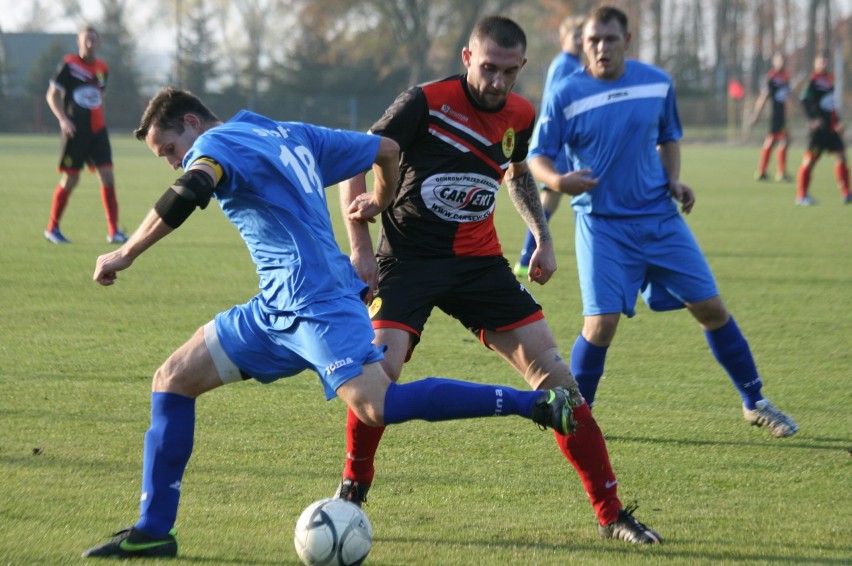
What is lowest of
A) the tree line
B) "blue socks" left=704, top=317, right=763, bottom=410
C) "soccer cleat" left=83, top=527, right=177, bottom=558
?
the tree line

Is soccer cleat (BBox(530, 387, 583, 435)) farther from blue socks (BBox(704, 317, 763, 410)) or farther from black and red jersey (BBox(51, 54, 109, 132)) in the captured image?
black and red jersey (BBox(51, 54, 109, 132))

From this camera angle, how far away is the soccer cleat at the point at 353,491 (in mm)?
4527

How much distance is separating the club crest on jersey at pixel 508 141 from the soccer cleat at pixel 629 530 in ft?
4.88

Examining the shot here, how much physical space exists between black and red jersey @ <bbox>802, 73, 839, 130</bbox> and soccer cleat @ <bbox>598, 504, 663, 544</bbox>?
16098mm

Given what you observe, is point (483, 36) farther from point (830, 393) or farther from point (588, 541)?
point (830, 393)

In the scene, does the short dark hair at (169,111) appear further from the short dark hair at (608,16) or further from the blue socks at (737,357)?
the blue socks at (737,357)

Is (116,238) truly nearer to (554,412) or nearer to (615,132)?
(615,132)

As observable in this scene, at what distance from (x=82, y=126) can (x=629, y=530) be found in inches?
397

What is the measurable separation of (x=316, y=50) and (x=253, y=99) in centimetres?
697

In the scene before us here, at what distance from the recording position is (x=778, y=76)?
25.5 metres

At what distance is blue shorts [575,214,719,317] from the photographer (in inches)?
224

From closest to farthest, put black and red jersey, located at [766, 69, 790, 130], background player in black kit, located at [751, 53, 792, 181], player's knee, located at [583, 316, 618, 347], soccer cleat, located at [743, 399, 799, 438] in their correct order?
player's knee, located at [583, 316, 618, 347] → soccer cleat, located at [743, 399, 799, 438] → background player in black kit, located at [751, 53, 792, 181] → black and red jersey, located at [766, 69, 790, 130]

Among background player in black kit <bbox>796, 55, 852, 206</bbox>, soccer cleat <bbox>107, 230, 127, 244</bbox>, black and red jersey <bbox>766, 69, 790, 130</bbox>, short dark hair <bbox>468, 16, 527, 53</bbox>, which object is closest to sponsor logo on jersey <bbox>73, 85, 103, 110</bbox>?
soccer cleat <bbox>107, 230, 127, 244</bbox>

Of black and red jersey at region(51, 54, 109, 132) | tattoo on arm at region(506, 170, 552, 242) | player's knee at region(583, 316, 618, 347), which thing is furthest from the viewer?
black and red jersey at region(51, 54, 109, 132)
